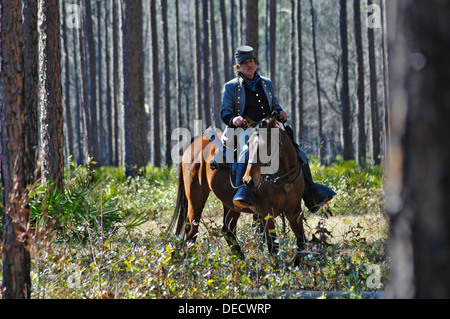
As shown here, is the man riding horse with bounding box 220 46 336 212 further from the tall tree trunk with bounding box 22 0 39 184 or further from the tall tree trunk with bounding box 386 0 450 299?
the tall tree trunk with bounding box 386 0 450 299

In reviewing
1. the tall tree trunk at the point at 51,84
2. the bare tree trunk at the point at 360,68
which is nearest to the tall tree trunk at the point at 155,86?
the bare tree trunk at the point at 360,68

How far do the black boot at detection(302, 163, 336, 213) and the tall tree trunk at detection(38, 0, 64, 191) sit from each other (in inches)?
A: 203

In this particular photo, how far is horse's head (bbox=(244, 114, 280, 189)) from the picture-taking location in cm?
729

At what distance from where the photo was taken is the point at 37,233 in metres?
5.69

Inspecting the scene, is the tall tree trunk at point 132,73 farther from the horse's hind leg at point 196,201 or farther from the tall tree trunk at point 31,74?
the horse's hind leg at point 196,201

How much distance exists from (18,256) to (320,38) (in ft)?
183

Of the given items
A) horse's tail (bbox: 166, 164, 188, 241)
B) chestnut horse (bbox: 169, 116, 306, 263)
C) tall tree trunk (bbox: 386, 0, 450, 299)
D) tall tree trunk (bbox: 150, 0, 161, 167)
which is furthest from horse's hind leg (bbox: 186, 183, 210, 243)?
tall tree trunk (bbox: 150, 0, 161, 167)

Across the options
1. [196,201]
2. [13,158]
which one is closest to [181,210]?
[196,201]

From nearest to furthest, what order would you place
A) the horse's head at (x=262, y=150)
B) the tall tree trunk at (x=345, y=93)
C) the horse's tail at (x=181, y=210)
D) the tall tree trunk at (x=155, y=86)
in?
the horse's head at (x=262, y=150)
the horse's tail at (x=181, y=210)
the tall tree trunk at (x=345, y=93)
the tall tree trunk at (x=155, y=86)

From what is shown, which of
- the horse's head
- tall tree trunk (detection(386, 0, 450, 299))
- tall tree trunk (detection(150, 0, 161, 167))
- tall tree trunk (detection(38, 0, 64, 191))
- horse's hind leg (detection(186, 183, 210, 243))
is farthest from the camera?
tall tree trunk (detection(150, 0, 161, 167))

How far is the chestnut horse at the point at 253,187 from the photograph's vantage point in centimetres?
747

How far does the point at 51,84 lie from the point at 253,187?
19.3 ft
